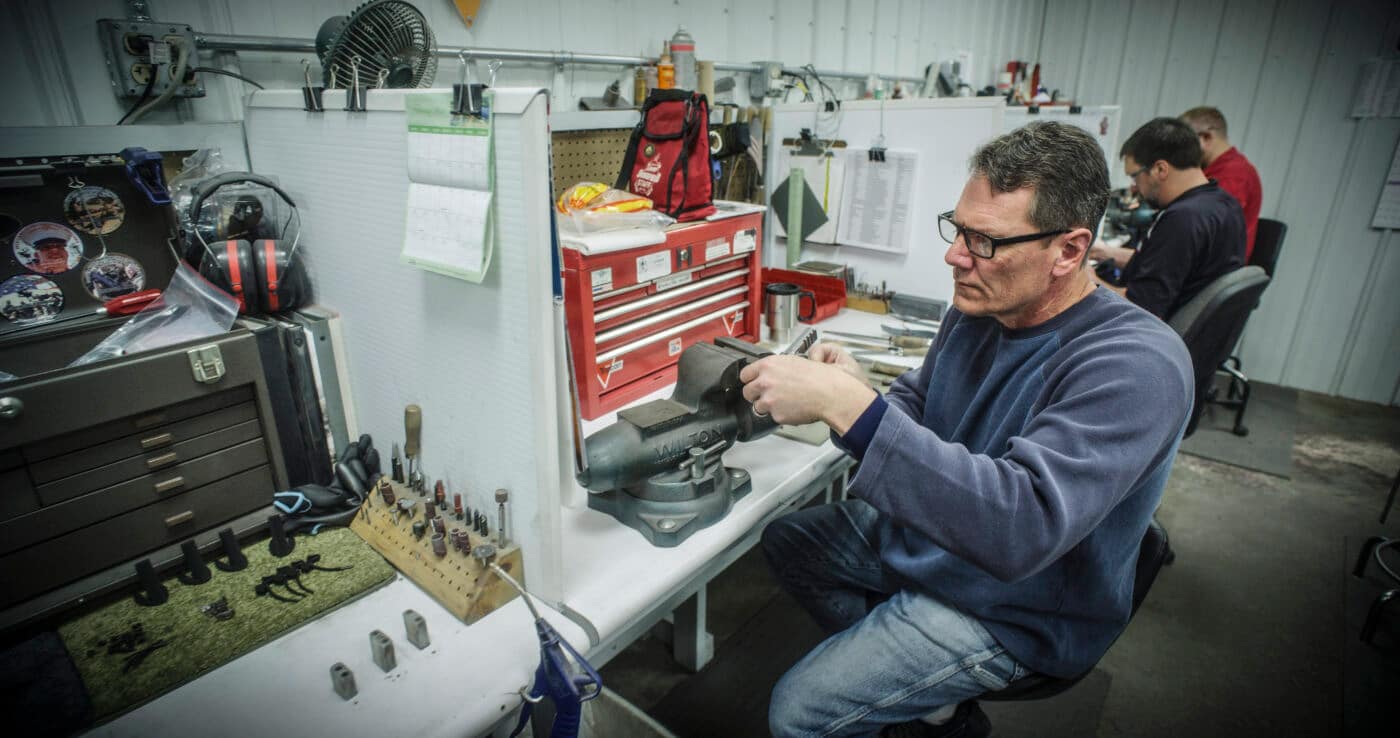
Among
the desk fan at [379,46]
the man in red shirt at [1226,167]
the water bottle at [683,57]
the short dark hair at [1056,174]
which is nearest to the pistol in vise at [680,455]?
the short dark hair at [1056,174]

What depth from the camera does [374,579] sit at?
0.93 m

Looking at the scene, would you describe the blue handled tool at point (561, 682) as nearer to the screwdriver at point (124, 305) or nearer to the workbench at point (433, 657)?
the workbench at point (433, 657)

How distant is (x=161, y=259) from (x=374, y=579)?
2.25ft

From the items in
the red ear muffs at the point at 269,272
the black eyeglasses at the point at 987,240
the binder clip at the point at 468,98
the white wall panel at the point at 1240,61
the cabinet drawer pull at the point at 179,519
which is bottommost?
the cabinet drawer pull at the point at 179,519

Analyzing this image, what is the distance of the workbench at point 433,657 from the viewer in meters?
0.73

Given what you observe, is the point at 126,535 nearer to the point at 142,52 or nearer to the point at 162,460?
the point at 162,460

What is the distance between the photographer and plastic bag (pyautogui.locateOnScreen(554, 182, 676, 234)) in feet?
4.73

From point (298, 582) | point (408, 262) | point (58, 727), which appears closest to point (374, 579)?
point (298, 582)

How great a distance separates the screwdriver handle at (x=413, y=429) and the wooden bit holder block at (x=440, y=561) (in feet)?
0.24

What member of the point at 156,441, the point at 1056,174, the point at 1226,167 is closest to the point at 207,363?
the point at 156,441

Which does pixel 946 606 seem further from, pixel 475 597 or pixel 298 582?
pixel 298 582

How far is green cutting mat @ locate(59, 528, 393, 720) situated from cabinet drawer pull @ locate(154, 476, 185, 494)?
12cm

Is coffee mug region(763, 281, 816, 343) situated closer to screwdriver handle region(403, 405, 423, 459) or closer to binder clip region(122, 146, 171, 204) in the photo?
screwdriver handle region(403, 405, 423, 459)

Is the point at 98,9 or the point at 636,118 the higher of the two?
the point at 98,9
